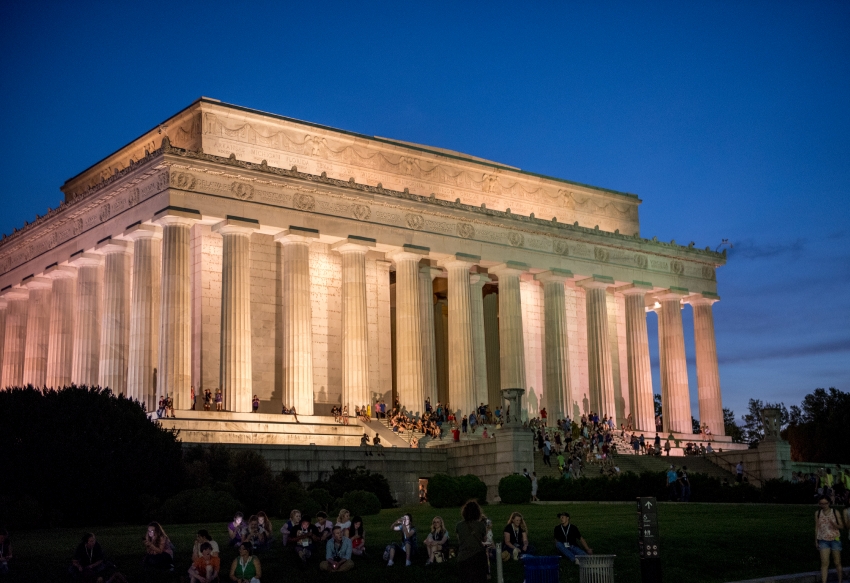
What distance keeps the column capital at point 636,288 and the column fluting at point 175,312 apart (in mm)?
30694

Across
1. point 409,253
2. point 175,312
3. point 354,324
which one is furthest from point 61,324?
point 409,253

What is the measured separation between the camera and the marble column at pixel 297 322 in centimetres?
5306

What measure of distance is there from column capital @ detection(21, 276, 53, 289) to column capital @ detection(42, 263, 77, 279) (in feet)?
3.02

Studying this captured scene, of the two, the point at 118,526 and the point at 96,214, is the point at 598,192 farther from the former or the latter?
the point at 118,526

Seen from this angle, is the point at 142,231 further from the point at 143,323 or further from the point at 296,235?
the point at 296,235

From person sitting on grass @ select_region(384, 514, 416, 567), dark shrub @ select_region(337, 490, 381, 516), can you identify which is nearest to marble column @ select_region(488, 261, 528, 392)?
dark shrub @ select_region(337, 490, 381, 516)

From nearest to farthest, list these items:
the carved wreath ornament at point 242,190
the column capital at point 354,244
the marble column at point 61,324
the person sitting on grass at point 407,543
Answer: the person sitting on grass at point 407,543, the carved wreath ornament at point 242,190, the column capital at point 354,244, the marble column at point 61,324

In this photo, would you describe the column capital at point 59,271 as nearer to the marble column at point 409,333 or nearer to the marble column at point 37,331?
the marble column at point 37,331

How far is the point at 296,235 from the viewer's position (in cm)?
5441

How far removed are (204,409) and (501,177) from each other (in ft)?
82.6

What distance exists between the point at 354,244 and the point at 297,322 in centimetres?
567

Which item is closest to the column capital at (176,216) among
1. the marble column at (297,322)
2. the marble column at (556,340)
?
the marble column at (297,322)

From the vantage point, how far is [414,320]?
58406 millimetres

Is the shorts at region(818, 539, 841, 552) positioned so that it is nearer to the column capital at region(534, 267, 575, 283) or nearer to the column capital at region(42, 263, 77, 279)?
the column capital at region(534, 267, 575, 283)
